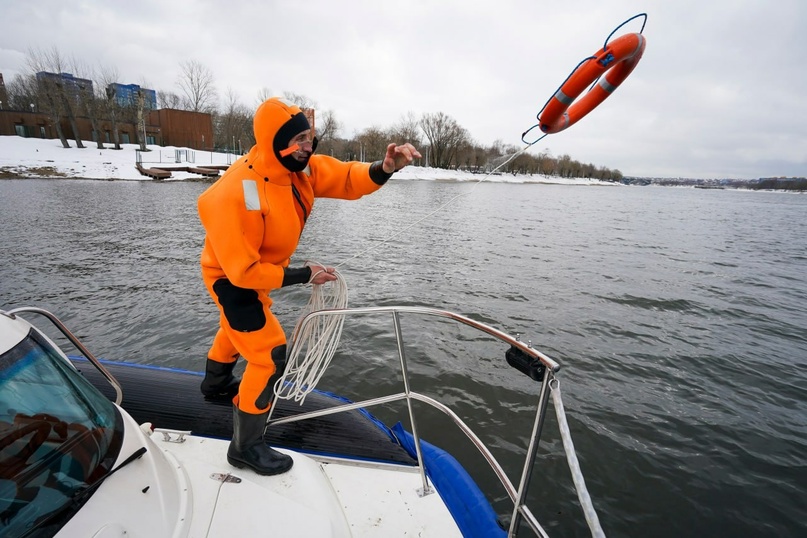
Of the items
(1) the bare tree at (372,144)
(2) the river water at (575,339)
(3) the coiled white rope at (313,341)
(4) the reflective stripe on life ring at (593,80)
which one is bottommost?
(2) the river water at (575,339)

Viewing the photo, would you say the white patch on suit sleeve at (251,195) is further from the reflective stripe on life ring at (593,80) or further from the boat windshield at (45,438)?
the reflective stripe on life ring at (593,80)

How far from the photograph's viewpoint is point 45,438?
150 cm

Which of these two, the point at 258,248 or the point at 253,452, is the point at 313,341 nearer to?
the point at 253,452

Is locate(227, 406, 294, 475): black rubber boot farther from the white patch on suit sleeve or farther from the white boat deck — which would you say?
the white patch on suit sleeve

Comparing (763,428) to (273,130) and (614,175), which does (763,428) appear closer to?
(273,130)

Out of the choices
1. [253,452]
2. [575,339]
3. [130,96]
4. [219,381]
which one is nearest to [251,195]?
[253,452]

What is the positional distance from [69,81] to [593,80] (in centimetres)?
7349

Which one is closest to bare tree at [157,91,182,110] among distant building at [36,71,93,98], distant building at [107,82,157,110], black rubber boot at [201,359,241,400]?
distant building at [107,82,157,110]

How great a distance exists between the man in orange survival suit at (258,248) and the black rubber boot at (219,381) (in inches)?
31.0

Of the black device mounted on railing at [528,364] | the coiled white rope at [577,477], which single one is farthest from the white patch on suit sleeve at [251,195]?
the coiled white rope at [577,477]

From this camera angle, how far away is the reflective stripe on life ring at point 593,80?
2.45 meters

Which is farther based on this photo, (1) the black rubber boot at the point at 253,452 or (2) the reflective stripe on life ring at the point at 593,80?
(2) the reflective stripe on life ring at the point at 593,80

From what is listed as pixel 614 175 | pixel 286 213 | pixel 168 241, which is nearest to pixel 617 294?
pixel 286 213

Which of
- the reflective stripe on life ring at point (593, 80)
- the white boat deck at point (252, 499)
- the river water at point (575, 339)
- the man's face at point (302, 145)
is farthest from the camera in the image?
the river water at point (575, 339)
